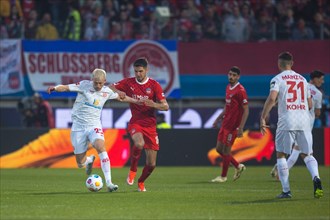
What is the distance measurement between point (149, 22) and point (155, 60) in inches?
48.1

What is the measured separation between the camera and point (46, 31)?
100ft

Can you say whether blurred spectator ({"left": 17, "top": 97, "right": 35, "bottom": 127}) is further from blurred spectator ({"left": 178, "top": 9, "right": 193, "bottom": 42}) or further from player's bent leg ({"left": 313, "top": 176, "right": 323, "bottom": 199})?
player's bent leg ({"left": 313, "top": 176, "right": 323, "bottom": 199})

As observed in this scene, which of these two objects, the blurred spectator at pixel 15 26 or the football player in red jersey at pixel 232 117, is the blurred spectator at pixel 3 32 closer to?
the blurred spectator at pixel 15 26

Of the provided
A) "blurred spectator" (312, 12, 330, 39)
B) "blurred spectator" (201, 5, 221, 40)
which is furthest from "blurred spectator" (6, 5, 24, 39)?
"blurred spectator" (312, 12, 330, 39)

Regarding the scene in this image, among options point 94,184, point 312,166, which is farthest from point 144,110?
point 312,166

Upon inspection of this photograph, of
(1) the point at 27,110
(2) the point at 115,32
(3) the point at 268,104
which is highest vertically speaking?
(2) the point at 115,32

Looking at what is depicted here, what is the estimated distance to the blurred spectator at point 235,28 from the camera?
3092 centimetres

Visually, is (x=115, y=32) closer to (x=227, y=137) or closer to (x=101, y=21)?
(x=101, y=21)

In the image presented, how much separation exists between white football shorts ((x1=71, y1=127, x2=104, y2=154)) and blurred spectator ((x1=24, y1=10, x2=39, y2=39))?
13501 mm

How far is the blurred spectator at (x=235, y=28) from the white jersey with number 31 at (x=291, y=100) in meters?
15.4

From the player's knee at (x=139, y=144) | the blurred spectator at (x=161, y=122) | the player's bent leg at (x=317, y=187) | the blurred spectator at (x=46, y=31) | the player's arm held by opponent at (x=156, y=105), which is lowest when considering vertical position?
the blurred spectator at (x=161, y=122)

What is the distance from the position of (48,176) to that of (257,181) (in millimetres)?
5169

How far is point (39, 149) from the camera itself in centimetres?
2777

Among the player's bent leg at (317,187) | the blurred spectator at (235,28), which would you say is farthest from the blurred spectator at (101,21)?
the player's bent leg at (317,187)
